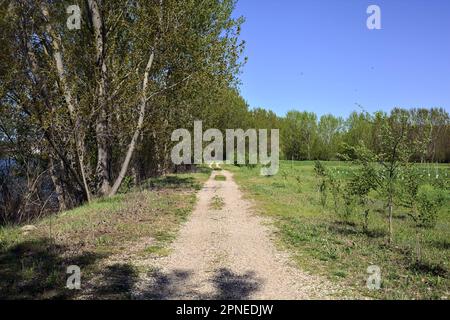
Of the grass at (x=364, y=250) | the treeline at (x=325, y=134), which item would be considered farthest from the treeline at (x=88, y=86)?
the treeline at (x=325, y=134)

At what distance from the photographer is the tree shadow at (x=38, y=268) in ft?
23.8

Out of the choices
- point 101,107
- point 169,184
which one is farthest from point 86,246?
point 169,184

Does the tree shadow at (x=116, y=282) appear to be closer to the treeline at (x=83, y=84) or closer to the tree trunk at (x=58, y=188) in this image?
the treeline at (x=83, y=84)

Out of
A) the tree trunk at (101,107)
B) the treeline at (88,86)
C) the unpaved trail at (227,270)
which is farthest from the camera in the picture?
the tree trunk at (101,107)

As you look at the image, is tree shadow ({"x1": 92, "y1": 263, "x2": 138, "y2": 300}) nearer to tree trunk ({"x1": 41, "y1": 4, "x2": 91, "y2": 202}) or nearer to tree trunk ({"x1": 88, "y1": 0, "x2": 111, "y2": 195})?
tree trunk ({"x1": 41, "y1": 4, "x2": 91, "y2": 202})

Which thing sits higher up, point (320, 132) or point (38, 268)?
point (320, 132)

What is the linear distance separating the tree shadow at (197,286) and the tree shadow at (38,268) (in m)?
1.54

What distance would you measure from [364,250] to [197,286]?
5148 mm

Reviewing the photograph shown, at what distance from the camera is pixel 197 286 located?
26.1 feet

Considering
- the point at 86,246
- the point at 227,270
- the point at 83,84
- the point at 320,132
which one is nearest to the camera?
the point at 227,270

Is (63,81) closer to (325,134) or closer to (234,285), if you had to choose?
(234,285)

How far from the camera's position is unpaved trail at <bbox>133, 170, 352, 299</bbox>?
24.8 ft

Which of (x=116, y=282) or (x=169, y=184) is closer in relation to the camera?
(x=116, y=282)
